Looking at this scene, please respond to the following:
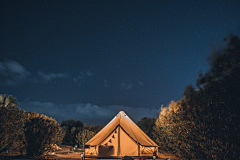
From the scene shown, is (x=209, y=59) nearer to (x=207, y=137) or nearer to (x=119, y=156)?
(x=207, y=137)

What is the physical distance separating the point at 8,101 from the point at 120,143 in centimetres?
1418

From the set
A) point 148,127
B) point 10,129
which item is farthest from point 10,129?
point 148,127

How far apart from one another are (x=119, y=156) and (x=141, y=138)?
2112mm

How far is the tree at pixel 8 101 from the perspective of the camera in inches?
759

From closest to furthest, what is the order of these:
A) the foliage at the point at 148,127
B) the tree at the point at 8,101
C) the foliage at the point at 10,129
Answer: the foliage at the point at 10,129
the tree at the point at 8,101
the foliage at the point at 148,127

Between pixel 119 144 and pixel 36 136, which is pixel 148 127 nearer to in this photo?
pixel 119 144

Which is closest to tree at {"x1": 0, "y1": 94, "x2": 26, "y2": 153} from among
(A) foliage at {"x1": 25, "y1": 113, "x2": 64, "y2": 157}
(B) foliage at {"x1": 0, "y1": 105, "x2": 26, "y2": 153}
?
(B) foliage at {"x1": 0, "y1": 105, "x2": 26, "y2": 153}

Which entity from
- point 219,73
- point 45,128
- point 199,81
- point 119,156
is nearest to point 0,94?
point 45,128

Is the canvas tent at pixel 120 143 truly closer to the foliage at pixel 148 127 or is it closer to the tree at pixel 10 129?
the tree at pixel 10 129

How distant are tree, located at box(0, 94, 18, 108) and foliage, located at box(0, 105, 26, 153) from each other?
21.0ft

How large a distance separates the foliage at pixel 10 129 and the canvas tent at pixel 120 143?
5.53 m

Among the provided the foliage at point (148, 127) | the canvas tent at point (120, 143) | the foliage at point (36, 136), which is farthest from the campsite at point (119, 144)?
the foliage at point (148, 127)

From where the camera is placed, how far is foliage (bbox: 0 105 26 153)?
12124 millimetres

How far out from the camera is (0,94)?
64.0 feet
